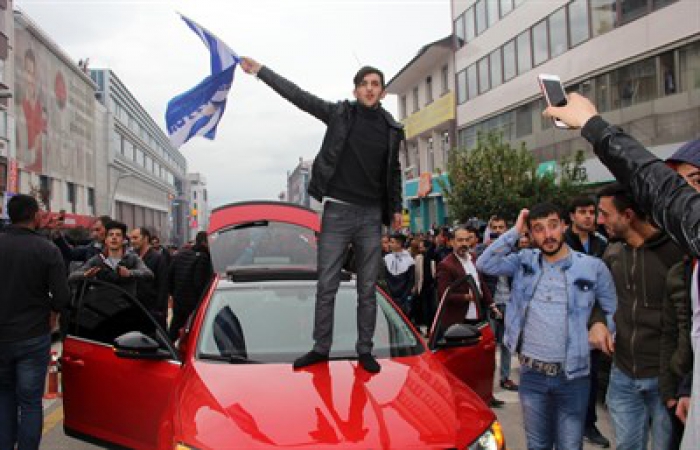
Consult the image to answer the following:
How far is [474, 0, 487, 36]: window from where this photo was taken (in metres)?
30.5

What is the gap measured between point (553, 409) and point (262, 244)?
169 inches

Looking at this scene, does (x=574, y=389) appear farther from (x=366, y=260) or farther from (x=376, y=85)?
(x=376, y=85)

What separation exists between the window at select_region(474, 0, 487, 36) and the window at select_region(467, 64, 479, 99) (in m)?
1.78

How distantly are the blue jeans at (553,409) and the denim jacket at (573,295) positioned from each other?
0.38ft

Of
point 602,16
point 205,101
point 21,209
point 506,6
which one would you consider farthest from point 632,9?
point 21,209

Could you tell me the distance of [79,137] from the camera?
5953 centimetres

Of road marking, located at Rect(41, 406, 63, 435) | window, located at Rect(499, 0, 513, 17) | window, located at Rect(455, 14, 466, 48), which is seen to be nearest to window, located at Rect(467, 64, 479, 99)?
window, located at Rect(455, 14, 466, 48)

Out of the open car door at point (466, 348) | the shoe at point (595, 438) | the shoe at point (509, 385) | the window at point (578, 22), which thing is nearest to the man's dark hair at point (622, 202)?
Answer: the open car door at point (466, 348)

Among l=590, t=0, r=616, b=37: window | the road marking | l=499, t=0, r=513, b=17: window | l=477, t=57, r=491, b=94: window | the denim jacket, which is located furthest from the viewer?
l=477, t=57, r=491, b=94: window

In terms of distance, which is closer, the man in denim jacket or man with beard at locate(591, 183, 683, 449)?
man with beard at locate(591, 183, 683, 449)

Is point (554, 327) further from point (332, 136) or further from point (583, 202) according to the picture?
point (583, 202)

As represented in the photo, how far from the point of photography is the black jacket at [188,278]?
7.44m

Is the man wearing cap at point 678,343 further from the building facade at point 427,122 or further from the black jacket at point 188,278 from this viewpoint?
the building facade at point 427,122

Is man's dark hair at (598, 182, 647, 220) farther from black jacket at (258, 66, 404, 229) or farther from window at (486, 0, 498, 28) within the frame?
window at (486, 0, 498, 28)
